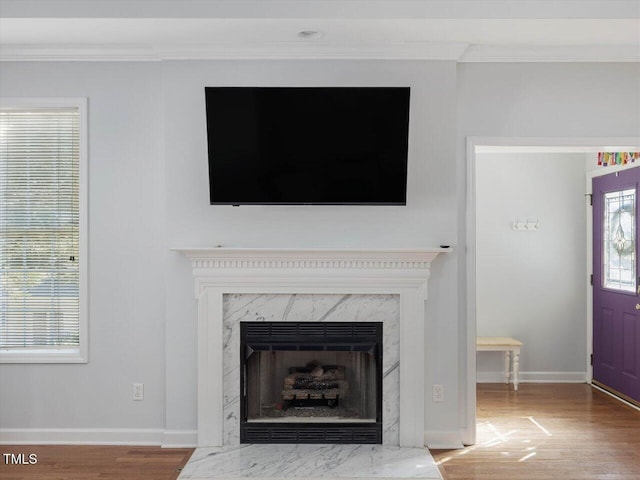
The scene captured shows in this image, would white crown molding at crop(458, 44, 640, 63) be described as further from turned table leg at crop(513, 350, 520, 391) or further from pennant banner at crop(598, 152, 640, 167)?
turned table leg at crop(513, 350, 520, 391)

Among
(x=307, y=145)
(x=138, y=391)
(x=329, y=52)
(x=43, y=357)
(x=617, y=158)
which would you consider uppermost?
(x=329, y=52)

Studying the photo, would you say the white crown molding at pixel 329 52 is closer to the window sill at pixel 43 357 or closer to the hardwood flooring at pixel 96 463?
the window sill at pixel 43 357

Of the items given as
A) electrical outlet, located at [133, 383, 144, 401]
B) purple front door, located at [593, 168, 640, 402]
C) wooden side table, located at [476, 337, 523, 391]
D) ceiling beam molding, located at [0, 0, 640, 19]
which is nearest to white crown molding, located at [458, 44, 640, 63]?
ceiling beam molding, located at [0, 0, 640, 19]

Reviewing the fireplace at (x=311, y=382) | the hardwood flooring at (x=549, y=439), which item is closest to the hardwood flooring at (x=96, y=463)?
the fireplace at (x=311, y=382)

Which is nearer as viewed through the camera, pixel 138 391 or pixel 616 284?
pixel 138 391

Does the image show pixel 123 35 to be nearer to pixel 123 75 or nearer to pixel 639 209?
pixel 123 75

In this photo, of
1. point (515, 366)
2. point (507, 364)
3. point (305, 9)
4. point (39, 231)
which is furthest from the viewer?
point (507, 364)

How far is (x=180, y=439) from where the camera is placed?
3.60 meters

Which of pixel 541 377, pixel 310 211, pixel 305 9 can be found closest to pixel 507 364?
pixel 541 377

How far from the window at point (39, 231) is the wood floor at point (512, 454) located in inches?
28.8

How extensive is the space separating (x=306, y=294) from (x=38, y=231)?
69.0 inches

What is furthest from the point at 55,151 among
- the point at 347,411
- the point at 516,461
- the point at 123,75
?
the point at 516,461

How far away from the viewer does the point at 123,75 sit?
A: 365 centimetres

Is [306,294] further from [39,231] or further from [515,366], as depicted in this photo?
[515,366]
